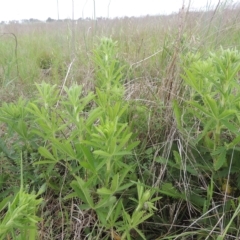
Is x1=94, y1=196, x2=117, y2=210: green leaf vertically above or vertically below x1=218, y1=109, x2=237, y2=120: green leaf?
below

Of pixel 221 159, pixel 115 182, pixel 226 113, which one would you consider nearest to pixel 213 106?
pixel 226 113

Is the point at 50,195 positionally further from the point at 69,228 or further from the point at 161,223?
the point at 161,223

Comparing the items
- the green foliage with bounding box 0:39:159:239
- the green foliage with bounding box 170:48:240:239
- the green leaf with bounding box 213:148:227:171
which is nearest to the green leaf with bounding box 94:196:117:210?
Result: the green foliage with bounding box 0:39:159:239

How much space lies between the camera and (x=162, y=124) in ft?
4.43

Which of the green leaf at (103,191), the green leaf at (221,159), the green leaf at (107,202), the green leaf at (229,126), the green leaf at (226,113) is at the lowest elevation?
the green leaf at (107,202)

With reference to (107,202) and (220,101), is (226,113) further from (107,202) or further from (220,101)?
(107,202)

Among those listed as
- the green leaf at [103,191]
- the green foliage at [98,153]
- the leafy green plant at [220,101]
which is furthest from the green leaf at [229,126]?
the green leaf at [103,191]

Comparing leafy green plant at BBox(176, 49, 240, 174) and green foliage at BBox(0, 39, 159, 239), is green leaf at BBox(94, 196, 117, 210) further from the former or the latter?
leafy green plant at BBox(176, 49, 240, 174)

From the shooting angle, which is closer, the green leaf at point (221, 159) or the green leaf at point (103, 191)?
the green leaf at point (103, 191)

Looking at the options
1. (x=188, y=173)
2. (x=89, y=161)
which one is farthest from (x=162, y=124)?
(x=89, y=161)

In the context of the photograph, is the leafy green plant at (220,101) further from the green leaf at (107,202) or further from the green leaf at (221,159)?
the green leaf at (107,202)

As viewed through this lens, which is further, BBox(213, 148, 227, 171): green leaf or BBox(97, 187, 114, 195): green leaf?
BBox(213, 148, 227, 171): green leaf

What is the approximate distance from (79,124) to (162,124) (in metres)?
0.44

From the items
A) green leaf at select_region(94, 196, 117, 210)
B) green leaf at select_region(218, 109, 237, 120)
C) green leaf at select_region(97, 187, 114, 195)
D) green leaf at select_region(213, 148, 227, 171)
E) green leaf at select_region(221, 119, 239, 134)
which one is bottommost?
green leaf at select_region(94, 196, 117, 210)
